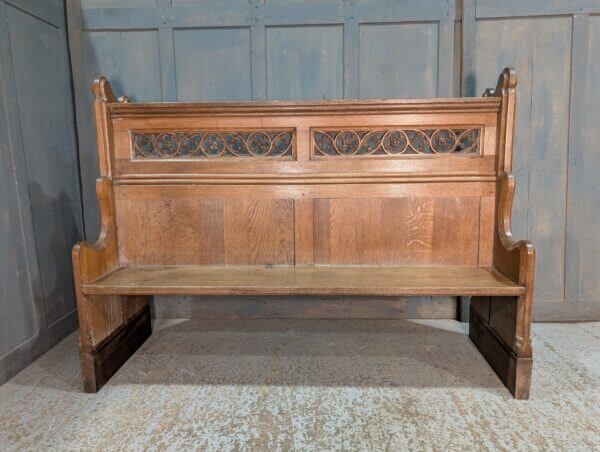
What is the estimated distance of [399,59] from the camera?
211cm

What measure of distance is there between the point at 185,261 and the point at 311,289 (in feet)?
2.31

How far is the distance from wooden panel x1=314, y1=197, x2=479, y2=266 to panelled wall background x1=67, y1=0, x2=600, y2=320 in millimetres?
644

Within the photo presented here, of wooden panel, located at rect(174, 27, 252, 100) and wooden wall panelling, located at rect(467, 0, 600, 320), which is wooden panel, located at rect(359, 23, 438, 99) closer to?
wooden wall panelling, located at rect(467, 0, 600, 320)

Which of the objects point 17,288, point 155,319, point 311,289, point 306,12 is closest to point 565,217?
point 311,289

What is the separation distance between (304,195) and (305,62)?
86 centimetres

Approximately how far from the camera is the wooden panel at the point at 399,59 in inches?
82.5

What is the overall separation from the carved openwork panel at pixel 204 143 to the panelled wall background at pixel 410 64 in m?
0.47

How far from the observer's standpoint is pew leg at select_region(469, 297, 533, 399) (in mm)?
1456

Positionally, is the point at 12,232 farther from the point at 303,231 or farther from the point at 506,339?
the point at 506,339

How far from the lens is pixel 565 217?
2135 millimetres

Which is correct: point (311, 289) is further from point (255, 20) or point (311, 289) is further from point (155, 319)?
point (255, 20)

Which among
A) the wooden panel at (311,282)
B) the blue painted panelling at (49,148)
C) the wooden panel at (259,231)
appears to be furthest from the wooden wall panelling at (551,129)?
the blue painted panelling at (49,148)

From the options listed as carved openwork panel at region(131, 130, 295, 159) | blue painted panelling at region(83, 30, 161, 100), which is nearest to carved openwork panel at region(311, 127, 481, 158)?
carved openwork panel at region(131, 130, 295, 159)

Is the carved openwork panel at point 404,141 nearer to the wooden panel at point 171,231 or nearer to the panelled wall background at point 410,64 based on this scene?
the panelled wall background at point 410,64
